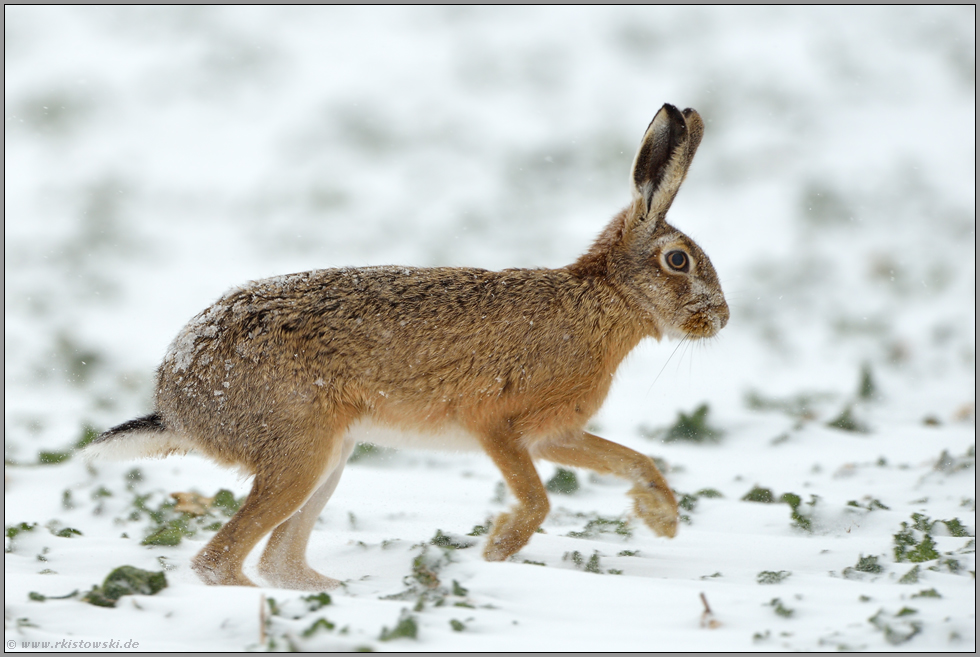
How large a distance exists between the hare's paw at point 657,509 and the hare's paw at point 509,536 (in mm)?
555

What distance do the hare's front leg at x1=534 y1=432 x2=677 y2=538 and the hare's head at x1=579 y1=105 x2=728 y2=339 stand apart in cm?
74

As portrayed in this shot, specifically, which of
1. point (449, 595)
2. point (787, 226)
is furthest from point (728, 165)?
point (449, 595)

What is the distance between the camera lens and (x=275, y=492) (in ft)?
13.4

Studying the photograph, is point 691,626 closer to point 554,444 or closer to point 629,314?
point 554,444

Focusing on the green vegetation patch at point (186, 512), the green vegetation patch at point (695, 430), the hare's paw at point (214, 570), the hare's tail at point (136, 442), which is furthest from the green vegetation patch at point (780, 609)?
the green vegetation patch at point (695, 430)

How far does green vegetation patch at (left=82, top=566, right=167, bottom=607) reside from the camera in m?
3.32

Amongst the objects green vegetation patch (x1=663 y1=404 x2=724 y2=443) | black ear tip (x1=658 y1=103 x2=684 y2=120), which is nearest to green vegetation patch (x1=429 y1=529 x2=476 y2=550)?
black ear tip (x1=658 y1=103 x2=684 y2=120)

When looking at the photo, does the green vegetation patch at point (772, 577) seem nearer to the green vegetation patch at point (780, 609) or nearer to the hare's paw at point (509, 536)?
the green vegetation patch at point (780, 609)

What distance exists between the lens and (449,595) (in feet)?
11.4

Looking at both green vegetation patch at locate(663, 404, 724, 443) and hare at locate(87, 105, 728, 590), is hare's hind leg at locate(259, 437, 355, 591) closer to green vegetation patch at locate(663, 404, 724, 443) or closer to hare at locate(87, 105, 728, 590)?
hare at locate(87, 105, 728, 590)

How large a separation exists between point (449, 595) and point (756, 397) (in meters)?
5.48

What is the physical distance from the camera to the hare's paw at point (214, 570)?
3955mm

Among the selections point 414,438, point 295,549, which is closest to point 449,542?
point 414,438

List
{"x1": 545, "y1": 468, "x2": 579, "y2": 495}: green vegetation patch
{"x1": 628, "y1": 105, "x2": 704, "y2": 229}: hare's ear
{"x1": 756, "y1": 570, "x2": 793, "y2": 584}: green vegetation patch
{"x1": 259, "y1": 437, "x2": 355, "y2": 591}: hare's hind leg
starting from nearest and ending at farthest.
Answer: {"x1": 756, "y1": 570, "x2": 793, "y2": 584}: green vegetation patch < {"x1": 259, "y1": 437, "x2": 355, "y2": 591}: hare's hind leg < {"x1": 628, "y1": 105, "x2": 704, "y2": 229}: hare's ear < {"x1": 545, "y1": 468, "x2": 579, "y2": 495}: green vegetation patch
